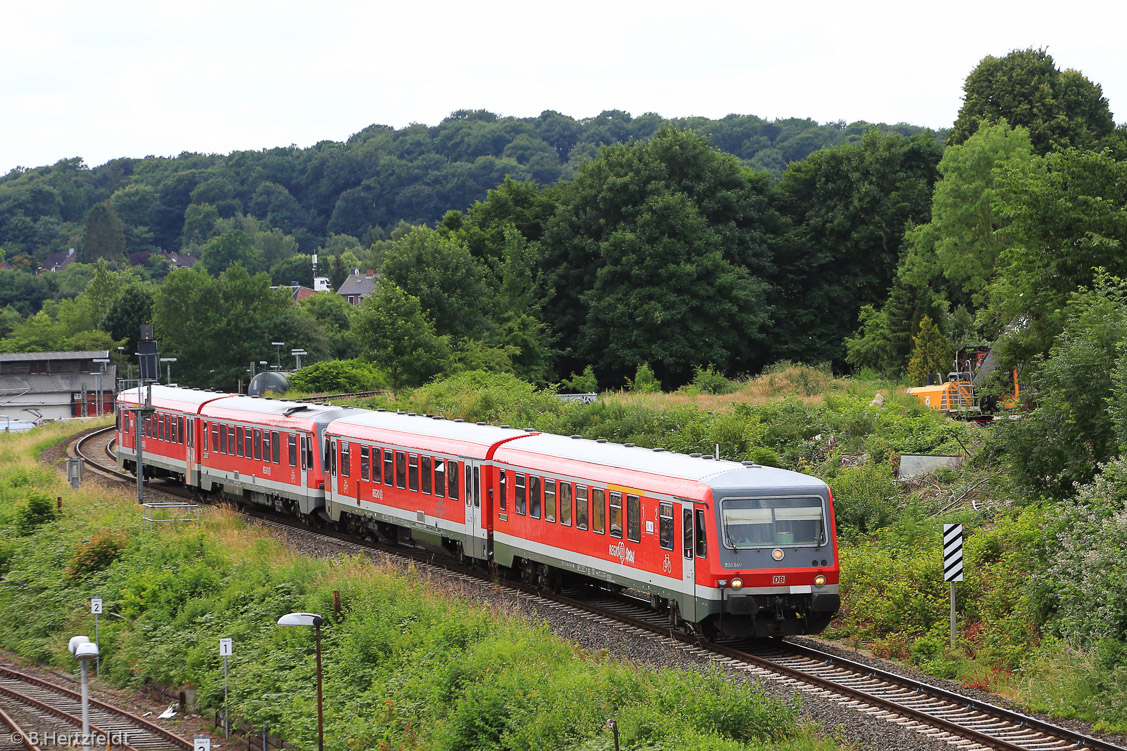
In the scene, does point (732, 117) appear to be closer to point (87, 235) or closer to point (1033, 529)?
point (87, 235)

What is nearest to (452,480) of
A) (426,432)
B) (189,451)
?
(426,432)

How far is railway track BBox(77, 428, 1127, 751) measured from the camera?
13.8m

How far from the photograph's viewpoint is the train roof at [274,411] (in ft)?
109

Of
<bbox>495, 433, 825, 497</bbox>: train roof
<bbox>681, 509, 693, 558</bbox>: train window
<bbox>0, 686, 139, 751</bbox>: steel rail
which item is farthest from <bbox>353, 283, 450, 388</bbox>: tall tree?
<bbox>681, 509, 693, 558</bbox>: train window

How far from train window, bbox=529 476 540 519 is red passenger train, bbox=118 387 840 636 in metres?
0.05

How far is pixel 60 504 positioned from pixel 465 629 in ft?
68.2

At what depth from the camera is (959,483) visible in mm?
25531

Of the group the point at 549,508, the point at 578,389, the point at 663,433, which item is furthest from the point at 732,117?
the point at 549,508

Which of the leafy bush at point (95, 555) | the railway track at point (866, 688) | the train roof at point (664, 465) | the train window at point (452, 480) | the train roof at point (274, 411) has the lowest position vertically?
the leafy bush at point (95, 555)

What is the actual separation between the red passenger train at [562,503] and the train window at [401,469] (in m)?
0.06

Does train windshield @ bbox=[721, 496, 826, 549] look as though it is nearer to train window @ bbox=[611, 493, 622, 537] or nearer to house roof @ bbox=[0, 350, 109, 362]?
train window @ bbox=[611, 493, 622, 537]

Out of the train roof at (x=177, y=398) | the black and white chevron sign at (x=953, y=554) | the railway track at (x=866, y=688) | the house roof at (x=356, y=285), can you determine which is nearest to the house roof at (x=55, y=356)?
the train roof at (x=177, y=398)

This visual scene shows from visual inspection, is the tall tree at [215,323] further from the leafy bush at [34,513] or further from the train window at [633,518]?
the train window at [633,518]

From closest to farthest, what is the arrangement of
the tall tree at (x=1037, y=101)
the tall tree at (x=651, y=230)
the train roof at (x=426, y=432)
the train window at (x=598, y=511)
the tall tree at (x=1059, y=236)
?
the train window at (x=598, y=511)
the tall tree at (x=1059, y=236)
the train roof at (x=426, y=432)
the tall tree at (x=1037, y=101)
the tall tree at (x=651, y=230)
